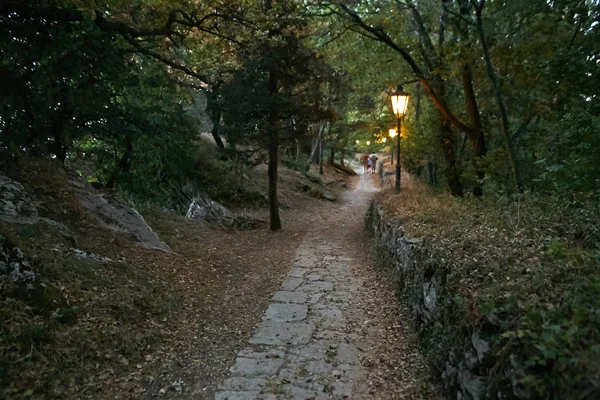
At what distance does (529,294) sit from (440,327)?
1.11 meters

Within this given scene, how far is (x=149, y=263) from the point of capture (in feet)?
19.0

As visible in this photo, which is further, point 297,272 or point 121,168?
point 121,168

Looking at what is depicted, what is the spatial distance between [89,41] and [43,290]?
331 centimetres

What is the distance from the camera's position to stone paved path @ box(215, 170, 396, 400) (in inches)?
130

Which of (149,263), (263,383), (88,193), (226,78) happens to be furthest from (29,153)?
(263,383)


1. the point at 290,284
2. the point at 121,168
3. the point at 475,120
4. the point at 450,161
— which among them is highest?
the point at 475,120

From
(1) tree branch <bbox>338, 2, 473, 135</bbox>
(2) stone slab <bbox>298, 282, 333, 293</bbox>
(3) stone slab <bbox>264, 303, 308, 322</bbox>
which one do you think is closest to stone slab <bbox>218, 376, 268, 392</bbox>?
(3) stone slab <bbox>264, 303, 308, 322</bbox>

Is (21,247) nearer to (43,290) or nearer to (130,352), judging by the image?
(43,290)

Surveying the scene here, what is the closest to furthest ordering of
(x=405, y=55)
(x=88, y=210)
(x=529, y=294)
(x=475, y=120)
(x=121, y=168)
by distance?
(x=529, y=294) < (x=88, y=210) < (x=121, y=168) < (x=405, y=55) < (x=475, y=120)

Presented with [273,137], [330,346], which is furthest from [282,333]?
[273,137]

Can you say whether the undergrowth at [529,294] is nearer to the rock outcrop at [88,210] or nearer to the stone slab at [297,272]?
the stone slab at [297,272]

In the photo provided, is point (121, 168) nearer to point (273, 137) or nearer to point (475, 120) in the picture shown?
point (273, 137)

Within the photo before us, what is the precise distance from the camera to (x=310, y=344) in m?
4.07

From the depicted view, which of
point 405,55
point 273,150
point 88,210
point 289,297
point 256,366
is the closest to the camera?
point 256,366
